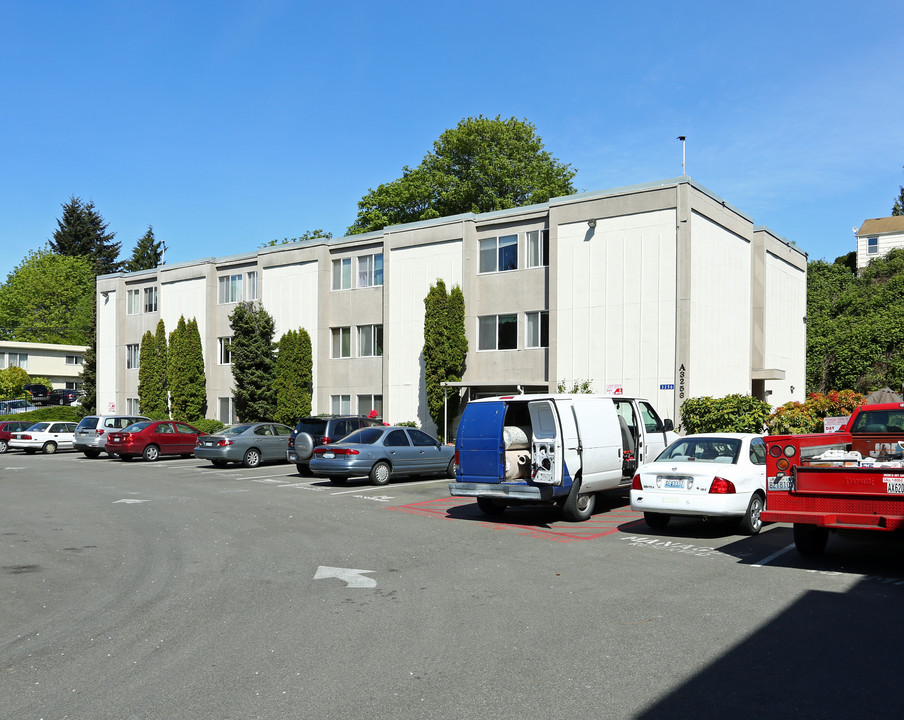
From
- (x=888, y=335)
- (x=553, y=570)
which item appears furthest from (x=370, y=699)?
(x=888, y=335)

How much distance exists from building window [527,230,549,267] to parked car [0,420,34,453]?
889 inches

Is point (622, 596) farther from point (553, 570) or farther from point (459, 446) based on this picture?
point (459, 446)

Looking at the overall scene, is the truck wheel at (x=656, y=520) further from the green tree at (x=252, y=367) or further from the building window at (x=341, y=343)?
the green tree at (x=252, y=367)

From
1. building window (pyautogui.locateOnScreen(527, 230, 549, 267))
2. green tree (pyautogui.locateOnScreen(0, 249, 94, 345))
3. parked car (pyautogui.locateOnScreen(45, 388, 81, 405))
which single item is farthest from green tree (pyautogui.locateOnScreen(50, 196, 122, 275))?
building window (pyautogui.locateOnScreen(527, 230, 549, 267))

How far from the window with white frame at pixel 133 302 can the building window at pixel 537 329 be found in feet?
87.6

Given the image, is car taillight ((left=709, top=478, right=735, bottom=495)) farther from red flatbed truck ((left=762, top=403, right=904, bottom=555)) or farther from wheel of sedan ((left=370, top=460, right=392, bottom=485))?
wheel of sedan ((left=370, top=460, right=392, bottom=485))

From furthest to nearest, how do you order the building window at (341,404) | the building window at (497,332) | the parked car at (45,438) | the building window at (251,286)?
Result: the building window at (251,286) < the building window at (341,404) < the parked car at (45,438) < the building window at (497,332)

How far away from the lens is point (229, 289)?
40969 millimetres

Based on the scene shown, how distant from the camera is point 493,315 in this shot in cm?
3084

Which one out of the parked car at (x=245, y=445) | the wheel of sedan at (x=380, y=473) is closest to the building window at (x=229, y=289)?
the parked car at (x=245, y=445)

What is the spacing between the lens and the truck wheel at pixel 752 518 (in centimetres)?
1188

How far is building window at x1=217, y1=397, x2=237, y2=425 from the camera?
132 feet

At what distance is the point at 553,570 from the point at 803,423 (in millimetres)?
15169

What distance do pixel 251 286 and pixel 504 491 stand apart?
29.5 meters
